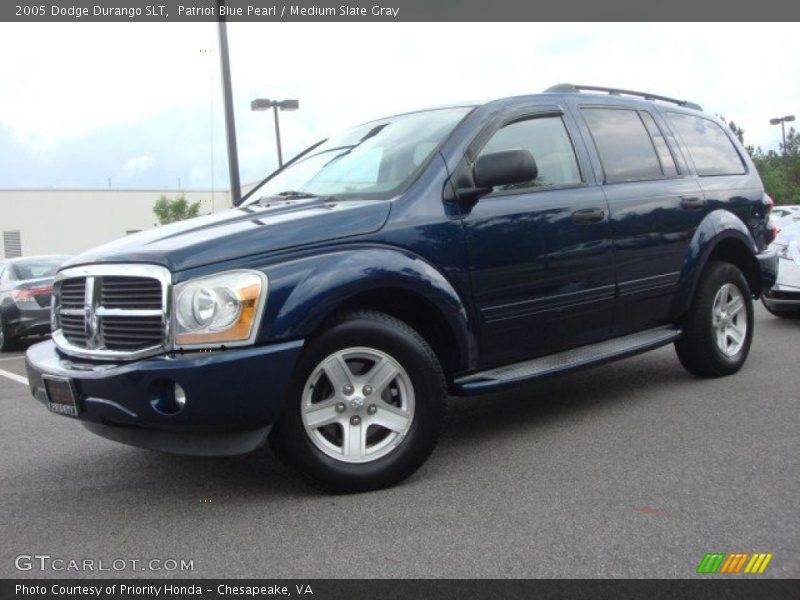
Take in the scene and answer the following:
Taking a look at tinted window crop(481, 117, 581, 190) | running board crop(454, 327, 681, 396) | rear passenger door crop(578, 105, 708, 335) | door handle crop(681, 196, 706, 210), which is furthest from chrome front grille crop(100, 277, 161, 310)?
door handle crop(681, 196, 706, 210)

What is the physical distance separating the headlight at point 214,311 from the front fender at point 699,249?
10.4 ft

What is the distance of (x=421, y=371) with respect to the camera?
3.78 m

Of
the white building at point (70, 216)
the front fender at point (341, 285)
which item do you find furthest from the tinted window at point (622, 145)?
the white building at point (70, 216)

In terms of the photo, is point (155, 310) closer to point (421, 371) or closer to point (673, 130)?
point (421, 371)

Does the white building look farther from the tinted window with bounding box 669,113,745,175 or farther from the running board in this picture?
the running board

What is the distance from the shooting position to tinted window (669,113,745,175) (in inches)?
231

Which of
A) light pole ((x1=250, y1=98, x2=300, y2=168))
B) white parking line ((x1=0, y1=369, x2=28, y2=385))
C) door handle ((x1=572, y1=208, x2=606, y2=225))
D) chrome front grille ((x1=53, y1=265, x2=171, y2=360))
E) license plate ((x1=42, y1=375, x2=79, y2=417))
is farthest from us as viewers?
light pole ((x1=250, y1=98, x2=300, y2=168))

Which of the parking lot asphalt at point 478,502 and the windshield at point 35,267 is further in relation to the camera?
the windshield at point 35,267

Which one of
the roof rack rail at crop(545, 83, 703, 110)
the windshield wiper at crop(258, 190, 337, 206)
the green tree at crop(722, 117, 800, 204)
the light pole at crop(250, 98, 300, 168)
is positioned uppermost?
the light pole at crop(250, 98, 300, 168)

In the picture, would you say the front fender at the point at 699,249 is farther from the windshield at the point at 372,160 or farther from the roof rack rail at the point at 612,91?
the windshield at the point at 372,160

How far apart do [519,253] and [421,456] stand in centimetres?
122

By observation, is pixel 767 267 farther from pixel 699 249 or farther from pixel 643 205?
pixel 643 205

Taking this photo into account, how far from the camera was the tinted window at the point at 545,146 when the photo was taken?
15.0ft
